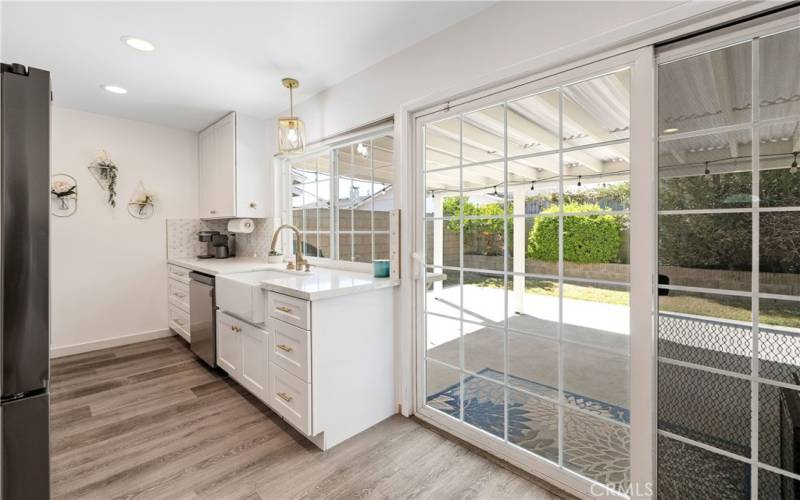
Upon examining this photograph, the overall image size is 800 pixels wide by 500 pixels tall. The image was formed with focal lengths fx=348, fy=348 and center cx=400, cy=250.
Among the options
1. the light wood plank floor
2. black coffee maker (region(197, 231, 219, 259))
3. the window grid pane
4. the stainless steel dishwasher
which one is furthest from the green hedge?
black coffee maker (region(197, 231, 219, 259))

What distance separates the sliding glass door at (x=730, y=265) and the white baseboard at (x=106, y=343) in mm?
4494

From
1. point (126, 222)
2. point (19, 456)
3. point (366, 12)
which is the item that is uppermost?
point (366, 12)

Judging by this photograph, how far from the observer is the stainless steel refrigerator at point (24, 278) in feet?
2.85

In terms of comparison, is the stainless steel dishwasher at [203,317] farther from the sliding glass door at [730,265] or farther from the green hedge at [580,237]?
the sliding glass door at [730,265]

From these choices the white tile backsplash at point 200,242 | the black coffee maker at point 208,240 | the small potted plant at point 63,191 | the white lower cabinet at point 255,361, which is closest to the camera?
the white lower cabinet at point 255,361

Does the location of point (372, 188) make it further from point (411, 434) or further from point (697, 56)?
point (697, 56)

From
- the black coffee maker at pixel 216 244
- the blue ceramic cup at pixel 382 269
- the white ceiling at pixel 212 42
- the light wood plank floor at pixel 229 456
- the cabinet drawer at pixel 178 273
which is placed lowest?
the light wood plank floor at pixel 229 456

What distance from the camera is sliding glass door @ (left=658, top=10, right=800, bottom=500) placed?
115 centimetres

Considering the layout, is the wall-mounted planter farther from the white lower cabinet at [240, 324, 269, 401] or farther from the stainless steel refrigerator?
the stainless steel refrigerator

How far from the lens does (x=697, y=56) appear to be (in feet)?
4.25

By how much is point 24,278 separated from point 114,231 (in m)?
3.38

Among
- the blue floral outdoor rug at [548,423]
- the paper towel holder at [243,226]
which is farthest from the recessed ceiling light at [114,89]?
the blue floral outdoor rug at [548,423]

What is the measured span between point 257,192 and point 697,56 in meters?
3.44

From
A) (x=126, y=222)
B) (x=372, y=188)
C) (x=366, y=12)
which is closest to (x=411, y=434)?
(x=372, y=188)
